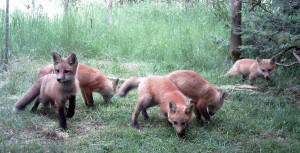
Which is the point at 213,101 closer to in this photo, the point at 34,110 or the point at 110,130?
the point at 110,130

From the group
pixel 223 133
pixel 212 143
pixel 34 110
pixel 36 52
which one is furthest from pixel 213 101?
pixel 36 52

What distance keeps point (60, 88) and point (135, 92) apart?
97.8 inches

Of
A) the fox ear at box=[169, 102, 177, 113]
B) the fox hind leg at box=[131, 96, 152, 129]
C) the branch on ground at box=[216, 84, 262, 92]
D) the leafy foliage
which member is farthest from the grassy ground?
the leafy foliage

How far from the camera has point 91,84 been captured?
7289 millimetres

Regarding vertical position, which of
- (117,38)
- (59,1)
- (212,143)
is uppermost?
(59,1)

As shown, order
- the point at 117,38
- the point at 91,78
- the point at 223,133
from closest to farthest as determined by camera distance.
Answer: the point at 223,133, the point at 91,78, the point at 117,38

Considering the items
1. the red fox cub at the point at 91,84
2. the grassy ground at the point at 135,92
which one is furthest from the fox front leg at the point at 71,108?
the red fox cub at the point at 91,84

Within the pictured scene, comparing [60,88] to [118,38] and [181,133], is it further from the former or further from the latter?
[118,38]

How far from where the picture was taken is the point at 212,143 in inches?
220

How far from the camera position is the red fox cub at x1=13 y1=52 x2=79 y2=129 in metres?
5.95

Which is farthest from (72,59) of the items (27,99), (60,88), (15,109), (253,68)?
(253,68)

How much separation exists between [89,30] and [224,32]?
15.3 ft

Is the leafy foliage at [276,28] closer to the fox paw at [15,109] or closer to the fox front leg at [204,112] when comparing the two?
the fox front leg at [204,112]

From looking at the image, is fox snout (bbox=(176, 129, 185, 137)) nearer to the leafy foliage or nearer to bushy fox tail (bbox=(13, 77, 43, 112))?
the leafy foliage
